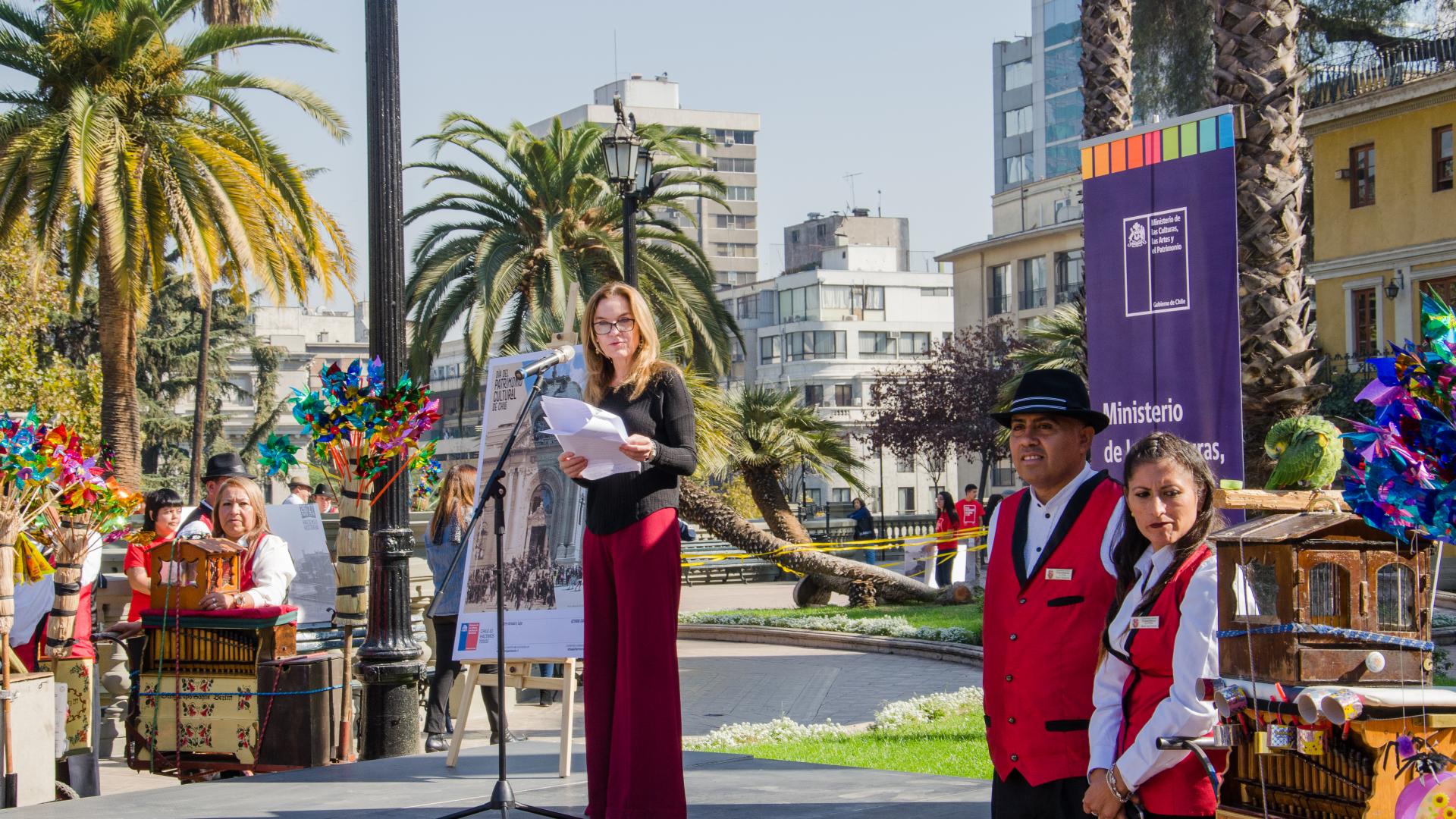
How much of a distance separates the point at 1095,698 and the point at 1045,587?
0.32 m

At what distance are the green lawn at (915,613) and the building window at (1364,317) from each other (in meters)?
16.9

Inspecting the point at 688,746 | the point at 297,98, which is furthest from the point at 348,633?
the point at 297,98

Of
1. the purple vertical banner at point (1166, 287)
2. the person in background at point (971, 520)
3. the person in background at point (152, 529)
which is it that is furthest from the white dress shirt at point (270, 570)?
the person in background at point (971, 520)

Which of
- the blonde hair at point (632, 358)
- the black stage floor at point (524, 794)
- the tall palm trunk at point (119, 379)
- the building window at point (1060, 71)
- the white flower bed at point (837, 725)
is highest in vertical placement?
the building window at point (1060, 71)

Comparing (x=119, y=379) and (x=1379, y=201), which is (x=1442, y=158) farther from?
(x=119, y=379)

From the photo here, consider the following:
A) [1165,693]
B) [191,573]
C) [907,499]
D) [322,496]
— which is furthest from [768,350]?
[1165,693]

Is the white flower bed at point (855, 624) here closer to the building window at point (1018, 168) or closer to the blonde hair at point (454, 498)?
the blonde hair at point (454, 498)

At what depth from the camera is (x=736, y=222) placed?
11694 cm

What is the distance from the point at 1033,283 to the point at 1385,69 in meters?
29.2

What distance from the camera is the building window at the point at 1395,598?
11.2ft

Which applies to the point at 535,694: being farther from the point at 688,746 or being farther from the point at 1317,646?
the point at 1317,646

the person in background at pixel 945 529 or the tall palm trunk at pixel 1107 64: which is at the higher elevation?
the tall palm trunk at pixel 1107 64

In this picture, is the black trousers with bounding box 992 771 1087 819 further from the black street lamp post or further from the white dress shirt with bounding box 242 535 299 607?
the white dress shirt with bounding box 242 535 299 607

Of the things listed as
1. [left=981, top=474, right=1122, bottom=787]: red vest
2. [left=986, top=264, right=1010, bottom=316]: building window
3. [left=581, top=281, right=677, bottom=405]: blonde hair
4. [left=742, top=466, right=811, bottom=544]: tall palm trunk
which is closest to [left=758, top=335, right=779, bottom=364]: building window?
[left=986, top=264, right=1010, bottom=316]: building window
